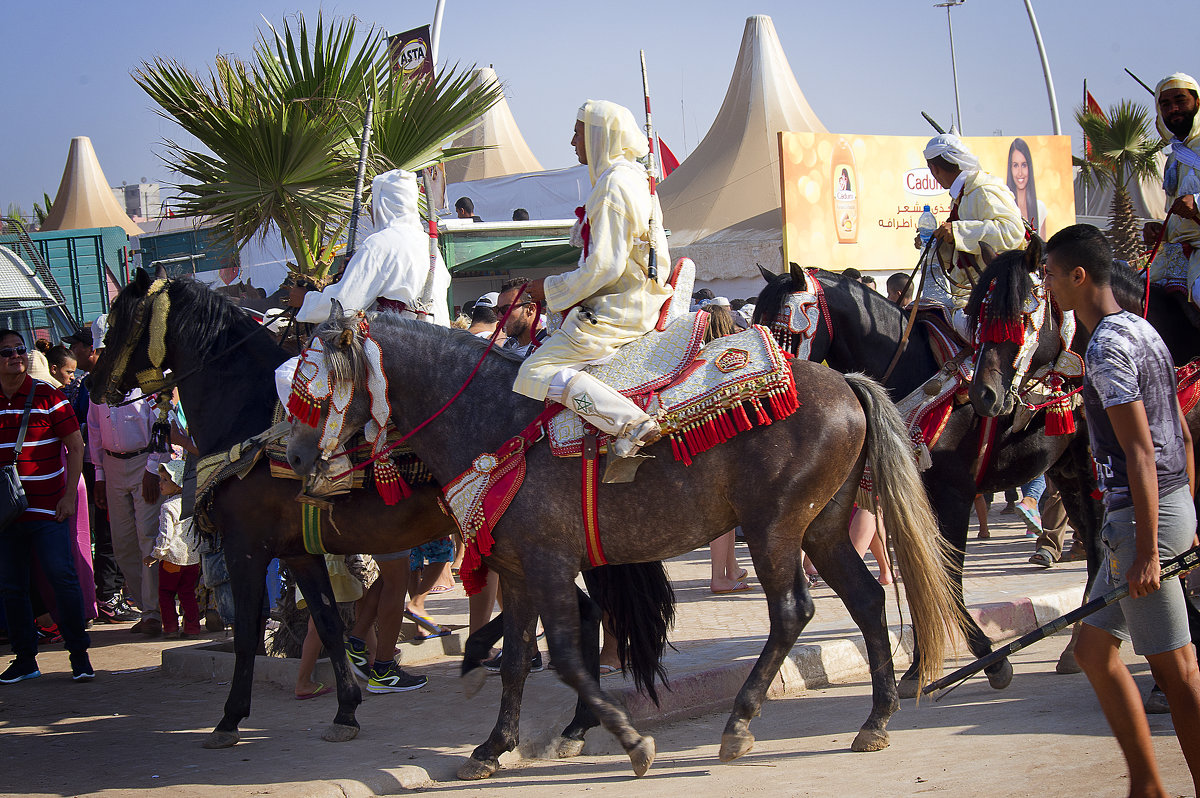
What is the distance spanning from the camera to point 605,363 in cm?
486

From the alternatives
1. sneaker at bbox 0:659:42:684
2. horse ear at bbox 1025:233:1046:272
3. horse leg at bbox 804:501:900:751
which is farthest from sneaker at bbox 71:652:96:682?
horse ear at bbox 1025:233:1046:272

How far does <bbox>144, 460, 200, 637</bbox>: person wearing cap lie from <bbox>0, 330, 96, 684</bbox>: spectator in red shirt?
3.24 feet

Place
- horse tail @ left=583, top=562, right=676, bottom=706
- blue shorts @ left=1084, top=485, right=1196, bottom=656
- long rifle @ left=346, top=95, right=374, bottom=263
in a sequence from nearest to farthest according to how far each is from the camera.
Answer: 1. blue shorts @ left=1084, top=485, right=1196, bottom=656
2. horse tail @ left=583, top=562, right=676, bottom=706
3. long rifle @ left=346, top=95, right=374, bottom=263

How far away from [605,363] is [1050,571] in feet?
18.4

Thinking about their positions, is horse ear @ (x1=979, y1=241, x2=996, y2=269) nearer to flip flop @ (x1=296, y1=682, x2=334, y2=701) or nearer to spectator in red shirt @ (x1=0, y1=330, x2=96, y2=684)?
flip flop @ (x1=296, y1=682, x2=334, y2=701)

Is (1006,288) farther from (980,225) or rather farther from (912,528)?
(912,528)

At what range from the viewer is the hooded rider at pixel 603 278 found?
15.5 ft

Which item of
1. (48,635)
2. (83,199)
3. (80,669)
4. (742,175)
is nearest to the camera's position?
(80,669)

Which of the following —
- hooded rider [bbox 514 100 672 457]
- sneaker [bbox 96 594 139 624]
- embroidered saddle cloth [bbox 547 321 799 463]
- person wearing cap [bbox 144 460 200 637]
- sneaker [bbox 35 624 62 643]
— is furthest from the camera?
sneaker [bbox 96 594 139 624]

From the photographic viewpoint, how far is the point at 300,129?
795 centimetres

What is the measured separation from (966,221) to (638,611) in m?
3.04

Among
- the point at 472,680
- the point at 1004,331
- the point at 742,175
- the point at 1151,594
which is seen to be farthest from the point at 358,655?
the point at 742,175

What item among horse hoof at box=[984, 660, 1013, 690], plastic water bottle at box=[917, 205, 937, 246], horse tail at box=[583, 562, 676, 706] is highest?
plastic water bottle at box=[917, 205, 937, 246]

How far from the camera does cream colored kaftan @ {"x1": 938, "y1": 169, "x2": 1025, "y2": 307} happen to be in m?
6.14
